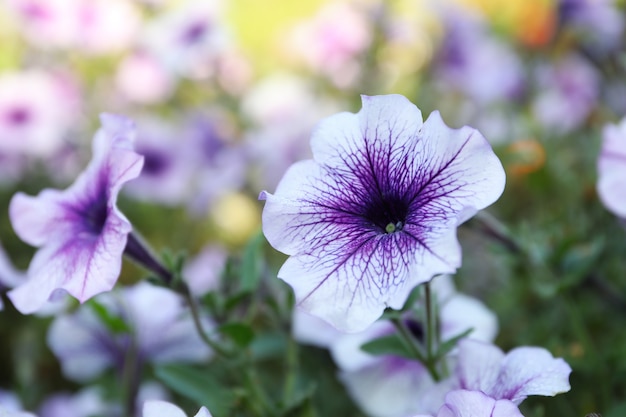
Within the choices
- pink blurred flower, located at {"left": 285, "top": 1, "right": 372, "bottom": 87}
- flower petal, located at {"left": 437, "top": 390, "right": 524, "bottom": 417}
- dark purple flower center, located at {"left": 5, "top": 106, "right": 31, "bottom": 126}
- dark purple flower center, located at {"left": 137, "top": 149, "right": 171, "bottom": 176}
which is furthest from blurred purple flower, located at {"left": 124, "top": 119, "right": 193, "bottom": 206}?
flower petal, located at {"left": 437, "top": 390, "right": 524, "bottom": 417}

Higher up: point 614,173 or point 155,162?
point 614,173

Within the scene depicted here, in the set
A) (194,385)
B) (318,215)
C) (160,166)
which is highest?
(318,215)

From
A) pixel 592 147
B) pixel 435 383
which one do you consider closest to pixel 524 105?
pixel 592 147

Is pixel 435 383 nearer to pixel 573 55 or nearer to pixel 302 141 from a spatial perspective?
pixel 302 141

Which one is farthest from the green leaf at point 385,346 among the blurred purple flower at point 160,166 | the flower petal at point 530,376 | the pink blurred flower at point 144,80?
the pink blurred flower at point 144,80

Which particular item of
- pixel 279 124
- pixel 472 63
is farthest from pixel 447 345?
pixel 472 63

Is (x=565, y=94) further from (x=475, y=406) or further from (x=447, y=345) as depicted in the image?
(x=475, y=406)
